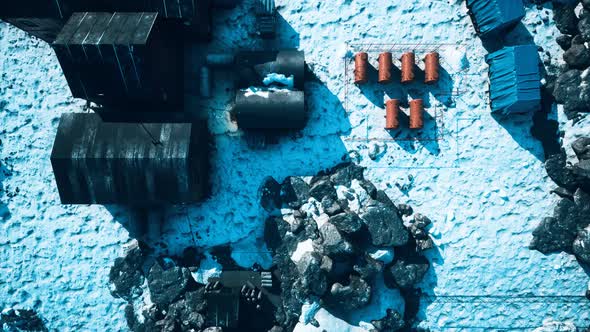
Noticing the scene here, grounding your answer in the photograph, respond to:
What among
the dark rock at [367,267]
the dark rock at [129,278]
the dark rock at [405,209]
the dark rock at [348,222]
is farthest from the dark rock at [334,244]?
the dark rock at [129,278]

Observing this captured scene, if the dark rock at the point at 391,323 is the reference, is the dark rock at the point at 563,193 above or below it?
above

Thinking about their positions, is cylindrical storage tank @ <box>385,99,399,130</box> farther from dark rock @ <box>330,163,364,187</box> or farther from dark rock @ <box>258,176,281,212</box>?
dark rock @ <box>258,176,281,212</box>

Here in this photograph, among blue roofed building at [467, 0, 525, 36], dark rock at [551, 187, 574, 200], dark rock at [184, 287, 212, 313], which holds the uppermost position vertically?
blue roofed building at [467, 0, 525, 36]

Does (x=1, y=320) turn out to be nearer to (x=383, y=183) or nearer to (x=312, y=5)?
(x=383, y=183)

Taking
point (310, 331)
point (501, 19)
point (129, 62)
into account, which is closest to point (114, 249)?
point (129, 62)

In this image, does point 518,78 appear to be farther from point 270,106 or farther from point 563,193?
point 270,106

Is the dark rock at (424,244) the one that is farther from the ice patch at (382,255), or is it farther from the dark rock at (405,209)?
the ice patch at (382,255)

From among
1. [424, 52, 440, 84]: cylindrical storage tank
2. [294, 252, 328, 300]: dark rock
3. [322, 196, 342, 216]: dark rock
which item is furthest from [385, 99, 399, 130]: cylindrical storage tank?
[294, 252, 328, 300]: dark rock
